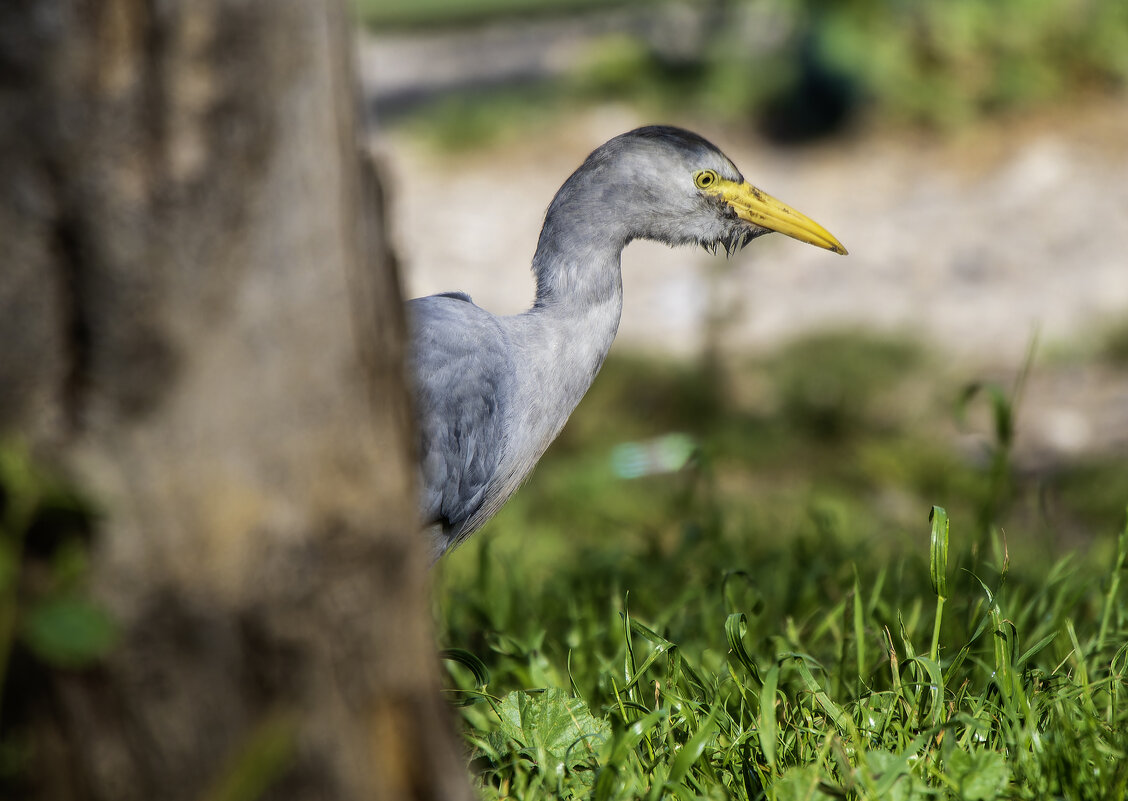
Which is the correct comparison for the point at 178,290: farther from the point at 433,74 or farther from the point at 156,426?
the point at 433,74

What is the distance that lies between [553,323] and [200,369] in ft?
5.10

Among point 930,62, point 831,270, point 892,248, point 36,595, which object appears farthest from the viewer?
point 930,62

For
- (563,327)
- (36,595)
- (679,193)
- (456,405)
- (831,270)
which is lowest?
(831,270)

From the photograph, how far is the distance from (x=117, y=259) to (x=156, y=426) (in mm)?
214

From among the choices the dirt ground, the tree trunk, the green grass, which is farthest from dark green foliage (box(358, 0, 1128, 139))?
the tree trunk

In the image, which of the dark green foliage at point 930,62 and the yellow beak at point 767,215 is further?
the dark green foliage at point 930,62

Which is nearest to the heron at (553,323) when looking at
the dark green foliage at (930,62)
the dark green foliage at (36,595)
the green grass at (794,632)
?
the green grass at (794,632)

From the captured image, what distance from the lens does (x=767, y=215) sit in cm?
318

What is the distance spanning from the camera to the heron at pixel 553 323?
2795 mm

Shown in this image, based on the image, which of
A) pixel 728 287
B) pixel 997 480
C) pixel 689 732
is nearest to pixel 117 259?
pixel 689 732

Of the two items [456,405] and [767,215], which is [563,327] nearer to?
[456,405]

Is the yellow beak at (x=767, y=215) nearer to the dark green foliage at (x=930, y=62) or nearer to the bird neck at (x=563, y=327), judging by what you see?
the bird neck at (x=563, y=327)

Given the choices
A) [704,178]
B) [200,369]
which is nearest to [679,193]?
[704,178]

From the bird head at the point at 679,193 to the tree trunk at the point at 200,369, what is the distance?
155cm
